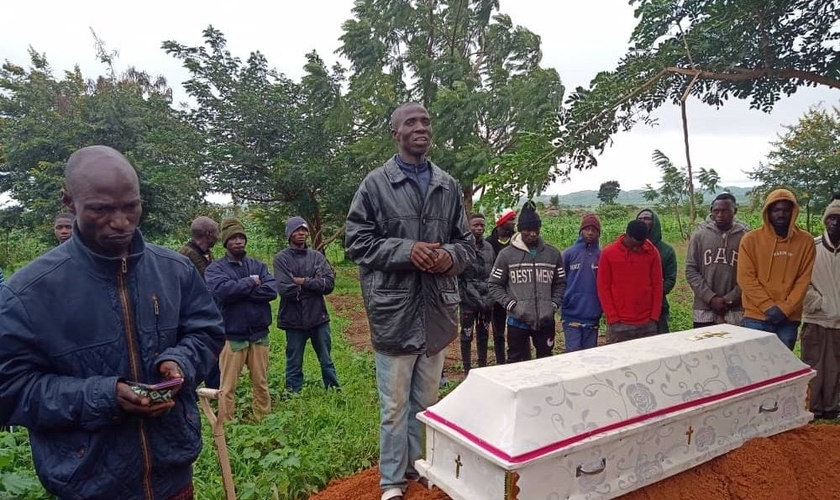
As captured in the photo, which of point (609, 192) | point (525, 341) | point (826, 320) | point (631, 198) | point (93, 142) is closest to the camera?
point (826, 320)

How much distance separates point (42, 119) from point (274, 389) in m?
13.9

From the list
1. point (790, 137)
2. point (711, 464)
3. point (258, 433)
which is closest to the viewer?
point (711, 464)

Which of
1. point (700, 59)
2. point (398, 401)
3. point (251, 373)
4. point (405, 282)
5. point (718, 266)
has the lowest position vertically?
point (251, 373)

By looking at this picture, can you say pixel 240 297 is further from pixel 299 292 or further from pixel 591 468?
pixel 591 468

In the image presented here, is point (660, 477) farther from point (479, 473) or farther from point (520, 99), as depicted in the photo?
point (520, 99)

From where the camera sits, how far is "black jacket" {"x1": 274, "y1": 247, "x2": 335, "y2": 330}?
4711 mm

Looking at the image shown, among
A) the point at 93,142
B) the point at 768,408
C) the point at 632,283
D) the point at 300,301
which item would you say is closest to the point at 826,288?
the point at 632,283

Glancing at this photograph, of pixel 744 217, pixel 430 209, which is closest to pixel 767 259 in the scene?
pixel 430 209

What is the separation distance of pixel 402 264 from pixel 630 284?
2.68m

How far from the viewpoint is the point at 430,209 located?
256 centimetres

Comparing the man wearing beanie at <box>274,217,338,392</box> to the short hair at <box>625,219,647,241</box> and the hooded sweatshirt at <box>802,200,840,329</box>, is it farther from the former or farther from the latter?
the hooded sweatshirt at <box>802,200,840,329</box>

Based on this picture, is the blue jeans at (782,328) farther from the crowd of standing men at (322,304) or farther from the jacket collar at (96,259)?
the jacket collar at (96,259)

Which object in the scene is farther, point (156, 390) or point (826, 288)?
point (826, 288)

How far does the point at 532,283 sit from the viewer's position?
4.63 meters
